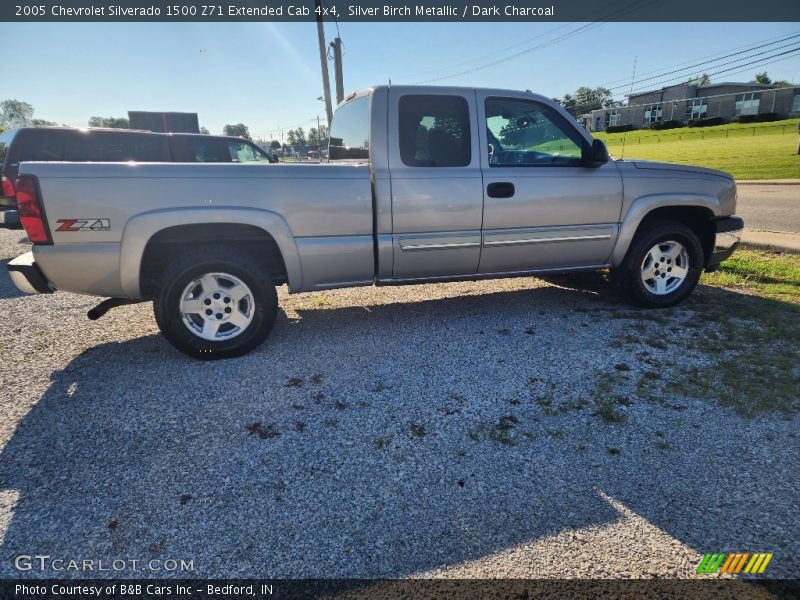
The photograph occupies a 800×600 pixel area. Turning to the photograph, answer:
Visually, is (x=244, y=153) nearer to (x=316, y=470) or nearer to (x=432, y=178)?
(x=432, y=178)

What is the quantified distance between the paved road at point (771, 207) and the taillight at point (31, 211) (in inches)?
385

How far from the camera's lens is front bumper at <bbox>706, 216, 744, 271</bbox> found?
180 inches

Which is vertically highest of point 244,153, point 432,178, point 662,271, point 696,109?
point 696,109

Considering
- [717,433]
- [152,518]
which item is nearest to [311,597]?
[152,518]

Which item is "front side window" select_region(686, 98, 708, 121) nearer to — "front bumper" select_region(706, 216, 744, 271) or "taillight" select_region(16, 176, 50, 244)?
"front bumper" select_region(706, 216, 744, 271)

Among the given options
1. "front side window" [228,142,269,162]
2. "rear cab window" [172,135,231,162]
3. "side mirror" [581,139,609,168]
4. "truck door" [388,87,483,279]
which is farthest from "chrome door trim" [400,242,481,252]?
"rear cab window" [172,135,231,162]

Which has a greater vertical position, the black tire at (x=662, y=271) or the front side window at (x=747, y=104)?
the front side window at (x=747, y=104)

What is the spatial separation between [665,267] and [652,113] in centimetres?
8685

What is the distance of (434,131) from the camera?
12.6 ft

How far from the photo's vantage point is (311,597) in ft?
5.55

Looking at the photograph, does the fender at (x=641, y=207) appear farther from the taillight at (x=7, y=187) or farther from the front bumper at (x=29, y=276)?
the taillight at (x=7, y=187)

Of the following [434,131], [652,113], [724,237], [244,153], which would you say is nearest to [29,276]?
[434,131]

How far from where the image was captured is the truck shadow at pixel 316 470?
75.3 inches

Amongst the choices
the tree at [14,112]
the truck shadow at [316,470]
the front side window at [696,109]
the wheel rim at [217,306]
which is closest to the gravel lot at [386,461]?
the truck shadow at [316,470]
